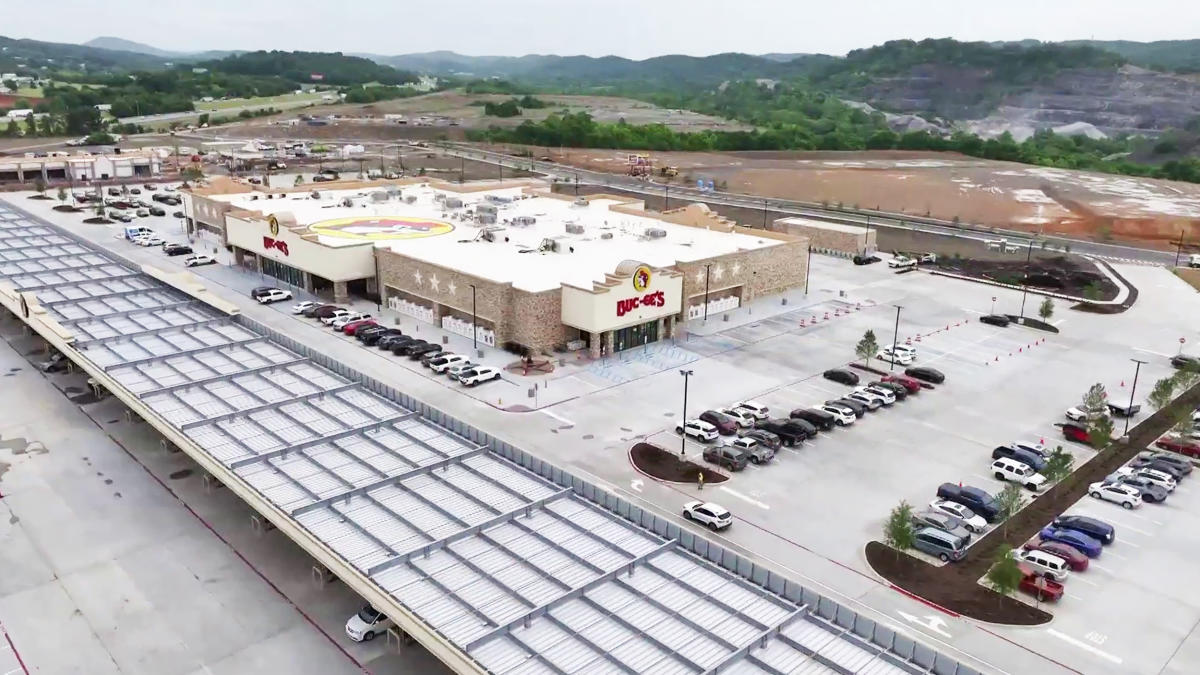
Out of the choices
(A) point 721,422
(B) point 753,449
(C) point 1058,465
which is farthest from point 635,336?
(C) point 1058,465

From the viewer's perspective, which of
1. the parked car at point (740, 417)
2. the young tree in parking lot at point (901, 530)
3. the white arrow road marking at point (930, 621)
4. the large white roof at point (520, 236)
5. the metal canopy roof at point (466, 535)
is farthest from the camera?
the large white roof at point (520, 236)

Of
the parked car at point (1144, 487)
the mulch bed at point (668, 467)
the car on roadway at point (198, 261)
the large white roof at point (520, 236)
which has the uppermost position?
the large white roof at point (520, 236)

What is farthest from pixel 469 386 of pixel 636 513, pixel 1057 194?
pixel 1057 194

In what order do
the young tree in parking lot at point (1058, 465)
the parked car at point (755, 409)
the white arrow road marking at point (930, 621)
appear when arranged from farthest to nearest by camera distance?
the parked car at point (755, 409), the young tree in parking lot at point (1058, 465), the white arrow road marking at point (930, 621)

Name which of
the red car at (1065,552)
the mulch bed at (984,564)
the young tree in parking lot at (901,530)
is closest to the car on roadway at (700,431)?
the mulch bed at (984,564)

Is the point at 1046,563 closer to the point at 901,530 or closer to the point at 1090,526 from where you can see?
the point at 1090,526

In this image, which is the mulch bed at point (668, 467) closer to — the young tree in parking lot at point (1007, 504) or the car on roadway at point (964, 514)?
the car on roadway at point (964, 514)

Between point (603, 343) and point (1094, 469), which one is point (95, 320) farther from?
point (1094, 469)
